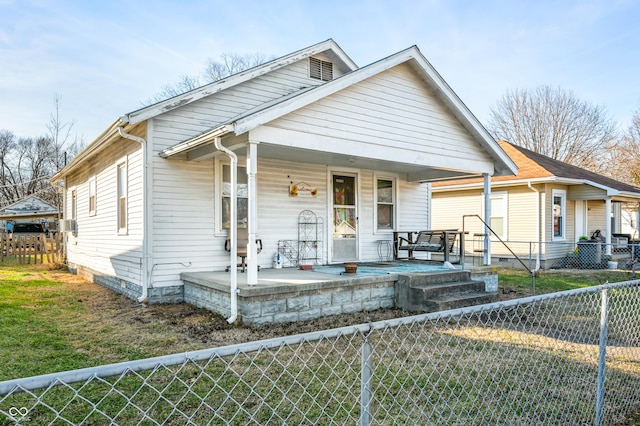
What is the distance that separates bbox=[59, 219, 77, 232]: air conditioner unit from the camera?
515 inches

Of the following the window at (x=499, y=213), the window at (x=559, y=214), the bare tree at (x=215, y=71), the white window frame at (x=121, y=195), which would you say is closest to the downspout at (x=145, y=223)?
the white window frame at (x=121, y=195)

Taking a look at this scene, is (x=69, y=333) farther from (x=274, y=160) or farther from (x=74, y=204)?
(x=74, y=204)

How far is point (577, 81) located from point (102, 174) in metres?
30.0

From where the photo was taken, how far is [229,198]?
8.55 meters

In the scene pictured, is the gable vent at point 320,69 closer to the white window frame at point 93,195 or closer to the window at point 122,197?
the window at point 122,197

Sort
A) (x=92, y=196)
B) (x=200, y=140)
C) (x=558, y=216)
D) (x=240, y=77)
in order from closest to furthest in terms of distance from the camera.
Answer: (x=200, y=140) < (x=240, y=77) < (x=92, y=196) < (x=558, y=216)

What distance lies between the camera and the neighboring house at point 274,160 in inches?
278

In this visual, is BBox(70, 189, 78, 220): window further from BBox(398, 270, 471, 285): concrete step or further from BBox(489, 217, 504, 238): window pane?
BBox(489, 217, 504, 238): window pane

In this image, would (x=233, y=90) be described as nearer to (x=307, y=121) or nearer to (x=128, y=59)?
(x=307, y=121)

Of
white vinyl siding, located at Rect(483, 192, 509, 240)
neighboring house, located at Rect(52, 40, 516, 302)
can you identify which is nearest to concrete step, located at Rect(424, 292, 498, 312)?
neighboring house, located at Rect(52, 40, 516, 302)

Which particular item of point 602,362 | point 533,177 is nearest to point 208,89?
point 602,362

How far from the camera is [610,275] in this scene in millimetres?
12562

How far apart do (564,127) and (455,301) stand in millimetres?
27381

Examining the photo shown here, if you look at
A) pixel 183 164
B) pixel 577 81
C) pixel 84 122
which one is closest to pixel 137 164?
pixel 183 164
